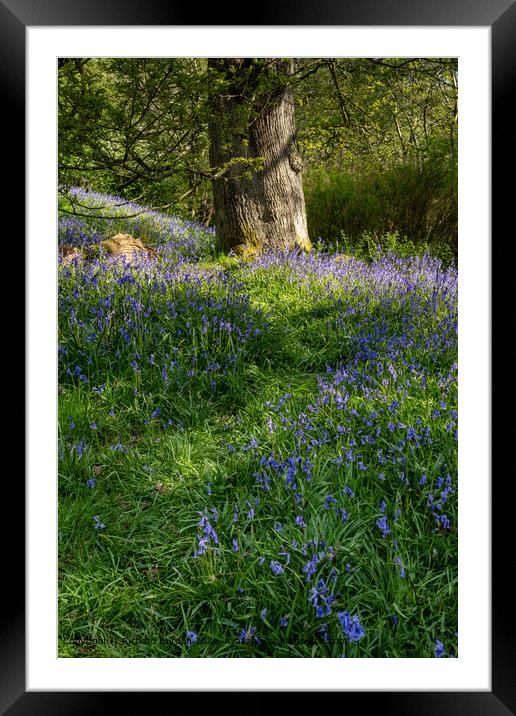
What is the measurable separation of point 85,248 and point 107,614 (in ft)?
15.7

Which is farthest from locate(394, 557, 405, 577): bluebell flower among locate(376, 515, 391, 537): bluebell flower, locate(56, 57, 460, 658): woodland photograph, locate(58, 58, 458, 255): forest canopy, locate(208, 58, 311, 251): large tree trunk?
locate(208, 58, 311, 251): large tree trunk

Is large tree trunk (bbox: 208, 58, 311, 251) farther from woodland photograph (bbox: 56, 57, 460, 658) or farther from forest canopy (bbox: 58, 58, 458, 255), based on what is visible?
forest canopy (bbox: 58, 58, 458, 255)

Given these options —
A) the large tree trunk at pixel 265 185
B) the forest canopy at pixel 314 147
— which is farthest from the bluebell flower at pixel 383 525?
the large tree trunk at pixel 265 185

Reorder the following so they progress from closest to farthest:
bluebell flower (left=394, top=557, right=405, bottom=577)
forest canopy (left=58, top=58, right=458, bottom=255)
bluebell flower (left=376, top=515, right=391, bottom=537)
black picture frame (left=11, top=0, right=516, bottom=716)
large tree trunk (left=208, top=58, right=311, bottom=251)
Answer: black picture frame (left=11, top=0, right=516, bottom=716) → bluebell flower (left=394, top=557, right=405, bottom=577) → bluebell flower (left=376, top=515, right=391, bottom=537) → forest canopy (left=58, top=58, right=458, bottom=255) → large tree trunk (left=208, top=58, right=311, bottom=251)

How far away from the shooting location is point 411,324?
13.2 ft

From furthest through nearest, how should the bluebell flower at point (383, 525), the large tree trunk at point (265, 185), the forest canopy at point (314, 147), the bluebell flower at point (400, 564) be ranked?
the large tree trunk at point (265, 185) < the forest canopy at point (314, 147) < the bluebell flower at point (383, 525) < the bluebell flower at point (400, 564)

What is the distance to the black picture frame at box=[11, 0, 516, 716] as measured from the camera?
167 cm

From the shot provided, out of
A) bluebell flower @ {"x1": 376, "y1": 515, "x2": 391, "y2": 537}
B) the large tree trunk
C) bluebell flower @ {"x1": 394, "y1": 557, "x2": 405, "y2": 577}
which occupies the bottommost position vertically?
bluebell flower @ {"x1": 394, "y1": 557, "x2": 405, "y2": 577}

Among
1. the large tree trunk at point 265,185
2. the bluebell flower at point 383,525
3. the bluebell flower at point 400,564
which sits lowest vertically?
the bluebell flower at point 400,564
